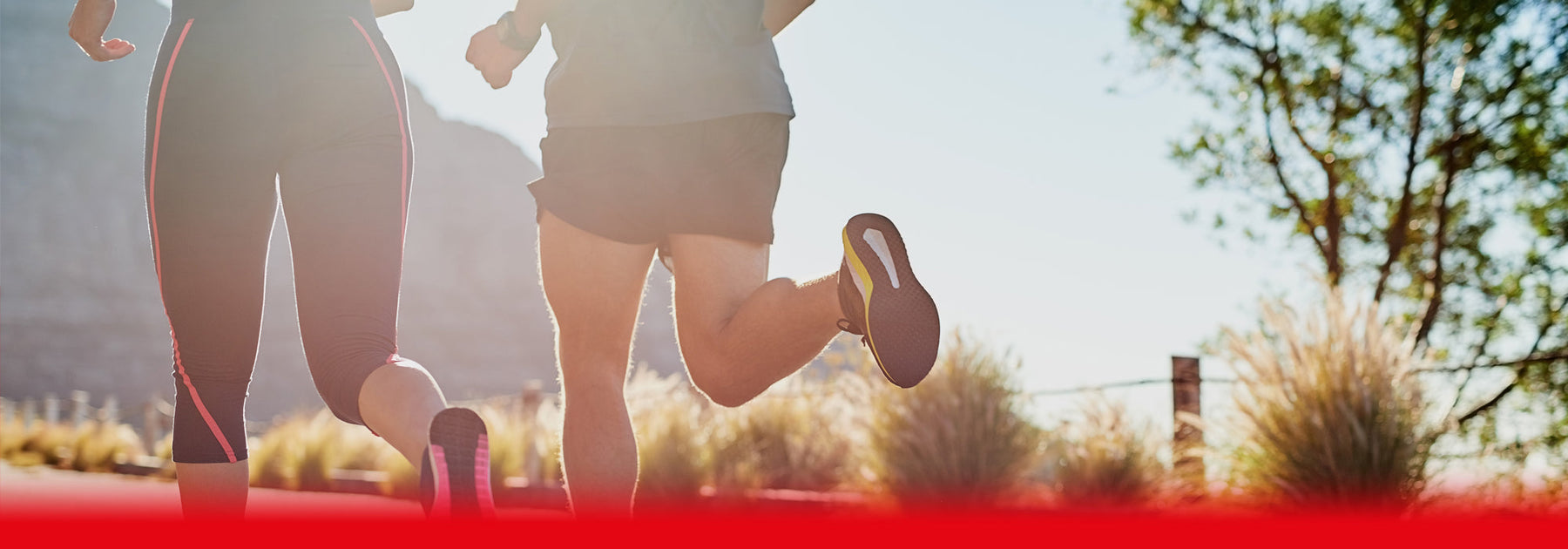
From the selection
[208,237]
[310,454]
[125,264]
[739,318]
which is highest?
[125,264]

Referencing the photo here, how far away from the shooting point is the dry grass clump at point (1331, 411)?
4621mm

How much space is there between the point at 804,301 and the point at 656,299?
8898cm

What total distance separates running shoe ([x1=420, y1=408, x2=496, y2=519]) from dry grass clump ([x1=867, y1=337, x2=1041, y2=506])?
4.33m

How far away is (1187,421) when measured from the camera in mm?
6164

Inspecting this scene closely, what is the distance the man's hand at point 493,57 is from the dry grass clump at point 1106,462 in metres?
4.04

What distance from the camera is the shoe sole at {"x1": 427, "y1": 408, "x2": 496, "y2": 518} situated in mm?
1338

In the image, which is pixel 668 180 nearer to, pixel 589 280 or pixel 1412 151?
pixel 589 280

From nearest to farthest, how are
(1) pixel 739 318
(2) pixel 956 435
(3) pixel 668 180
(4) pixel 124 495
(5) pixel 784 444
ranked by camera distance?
1. (1) pixel 739 318
2. (3) pixel 668 180
3. (2) pixel 956 435
4. (5) pixel 784 444
5. (4) pixel 124 495

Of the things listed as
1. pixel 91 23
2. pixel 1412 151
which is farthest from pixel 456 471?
pixel 1412 151

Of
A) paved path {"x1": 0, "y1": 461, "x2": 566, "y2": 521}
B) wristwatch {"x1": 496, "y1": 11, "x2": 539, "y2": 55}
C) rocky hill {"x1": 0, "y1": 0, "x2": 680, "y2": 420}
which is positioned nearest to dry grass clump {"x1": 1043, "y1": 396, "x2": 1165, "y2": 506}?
paved path {"x1": 0, "y1": 461, "x2": 566, "y2": 521}

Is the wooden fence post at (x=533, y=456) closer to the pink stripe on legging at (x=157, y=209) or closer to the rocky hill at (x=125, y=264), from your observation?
the pink stripe on legging at (x=157, y=209)

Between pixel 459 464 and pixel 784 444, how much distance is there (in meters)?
5.96

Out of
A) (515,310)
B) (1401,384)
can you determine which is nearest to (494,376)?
(515,310)

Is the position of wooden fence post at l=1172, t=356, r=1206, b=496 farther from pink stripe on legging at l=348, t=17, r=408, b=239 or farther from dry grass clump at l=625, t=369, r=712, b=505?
pink stripe on legging at l=348, t=17, r=408, b=239
